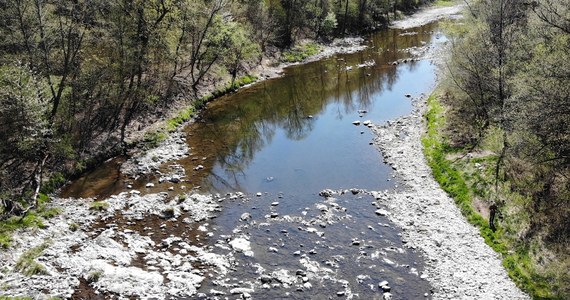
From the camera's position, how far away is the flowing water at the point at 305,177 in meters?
24.2

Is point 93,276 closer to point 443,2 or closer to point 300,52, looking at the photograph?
point 300,52

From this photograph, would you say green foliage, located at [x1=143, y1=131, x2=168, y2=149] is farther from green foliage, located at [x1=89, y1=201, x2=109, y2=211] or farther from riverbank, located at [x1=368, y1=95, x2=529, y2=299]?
riverbank, located at [x1=368, y1=95, x2=529, y2=299]

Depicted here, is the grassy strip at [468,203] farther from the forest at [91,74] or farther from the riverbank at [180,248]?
the forest at [91,74]

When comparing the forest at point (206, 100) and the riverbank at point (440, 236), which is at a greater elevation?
the forest at point (206, 100)

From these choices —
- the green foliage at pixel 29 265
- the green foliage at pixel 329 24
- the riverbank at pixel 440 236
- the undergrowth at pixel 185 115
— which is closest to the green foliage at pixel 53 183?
the undergrowth at pixel 185 115

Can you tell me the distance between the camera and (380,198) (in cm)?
3180

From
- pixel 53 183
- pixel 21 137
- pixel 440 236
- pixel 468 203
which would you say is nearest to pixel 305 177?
pixel 440 236

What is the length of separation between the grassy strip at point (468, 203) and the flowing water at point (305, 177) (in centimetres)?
413

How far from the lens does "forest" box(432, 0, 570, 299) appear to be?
24484mm

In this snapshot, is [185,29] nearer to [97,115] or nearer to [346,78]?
[97,115]

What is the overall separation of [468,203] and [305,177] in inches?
493

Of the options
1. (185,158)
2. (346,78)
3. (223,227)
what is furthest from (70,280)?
(346,78)

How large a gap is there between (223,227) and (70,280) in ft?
31.4

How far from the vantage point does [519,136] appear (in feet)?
90.9
